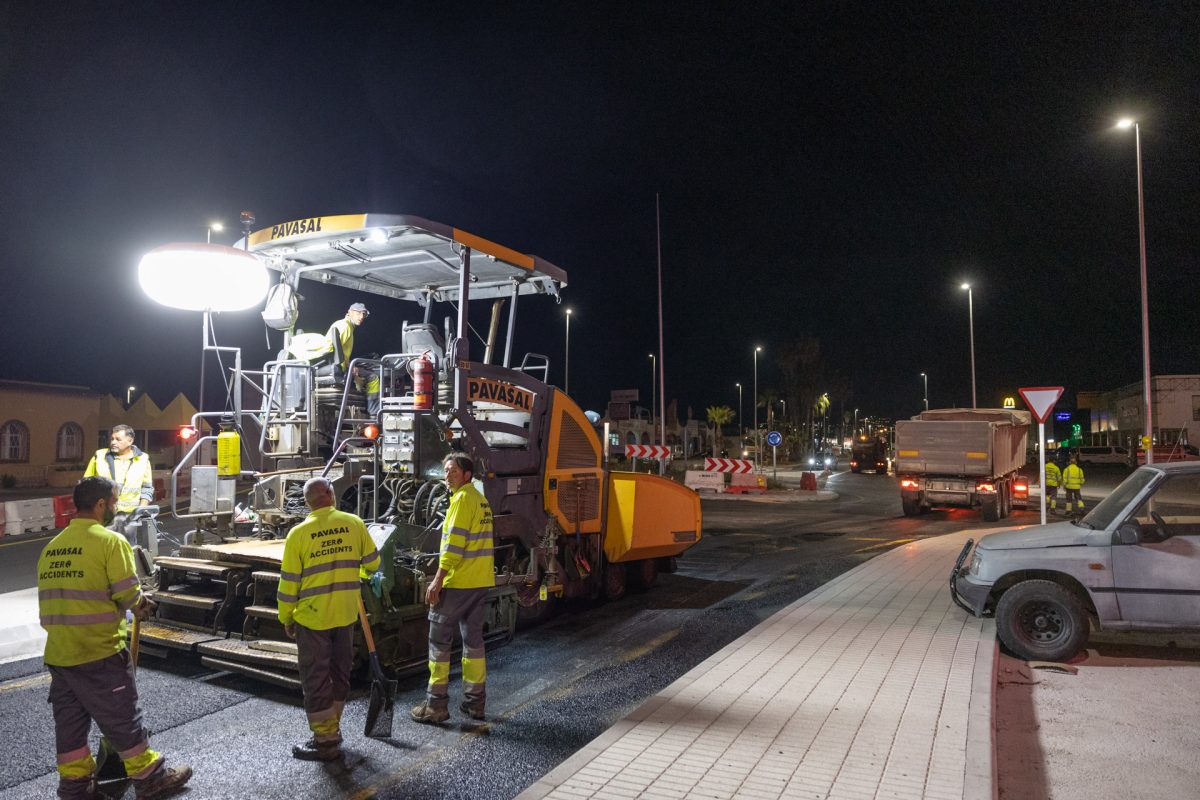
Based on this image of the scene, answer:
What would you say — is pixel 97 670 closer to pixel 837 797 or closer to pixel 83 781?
pixel 83 781

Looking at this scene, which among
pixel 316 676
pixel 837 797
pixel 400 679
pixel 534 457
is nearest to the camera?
pixel 837 797

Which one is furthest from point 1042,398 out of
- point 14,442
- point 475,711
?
point 14,442

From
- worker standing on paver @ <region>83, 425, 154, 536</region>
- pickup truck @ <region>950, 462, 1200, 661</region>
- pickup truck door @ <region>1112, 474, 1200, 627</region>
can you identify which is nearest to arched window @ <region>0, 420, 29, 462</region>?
worker standing on paver @ <region>83, 425, 154, 536</region>

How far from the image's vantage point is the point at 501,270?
313 inches

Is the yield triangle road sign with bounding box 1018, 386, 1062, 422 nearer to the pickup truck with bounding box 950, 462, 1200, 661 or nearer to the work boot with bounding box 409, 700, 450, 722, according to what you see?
the pickup truck with bounding box 950, 462, 1200, 661

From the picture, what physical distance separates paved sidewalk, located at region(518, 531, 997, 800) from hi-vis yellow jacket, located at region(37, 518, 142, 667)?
2.27 metres

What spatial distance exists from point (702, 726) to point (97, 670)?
3323mm

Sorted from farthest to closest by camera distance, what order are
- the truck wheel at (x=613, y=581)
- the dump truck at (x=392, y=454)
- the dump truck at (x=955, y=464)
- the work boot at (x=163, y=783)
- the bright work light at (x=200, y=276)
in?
1. the dump truck at (x=955, y=464)
2. the truck wheel at (x=613, y=581)
3. the bright work light at (x=200, y=276)
4. the dump truck at (x=392, y=454)
5. the work boot at (x=163, y=783)

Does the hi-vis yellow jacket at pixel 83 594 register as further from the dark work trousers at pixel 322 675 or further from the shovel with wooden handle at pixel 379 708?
the shovel with wooden handle at pixel 379 708

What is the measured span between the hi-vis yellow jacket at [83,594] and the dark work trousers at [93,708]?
0.07 meters

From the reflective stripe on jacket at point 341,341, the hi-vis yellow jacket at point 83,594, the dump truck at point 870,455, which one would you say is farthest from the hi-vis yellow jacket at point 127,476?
the dump truck at point 870,455

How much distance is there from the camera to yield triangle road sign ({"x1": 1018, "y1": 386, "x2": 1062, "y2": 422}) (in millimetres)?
10234

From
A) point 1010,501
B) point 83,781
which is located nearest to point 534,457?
point 83,781

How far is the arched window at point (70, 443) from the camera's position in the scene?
1337 inches
